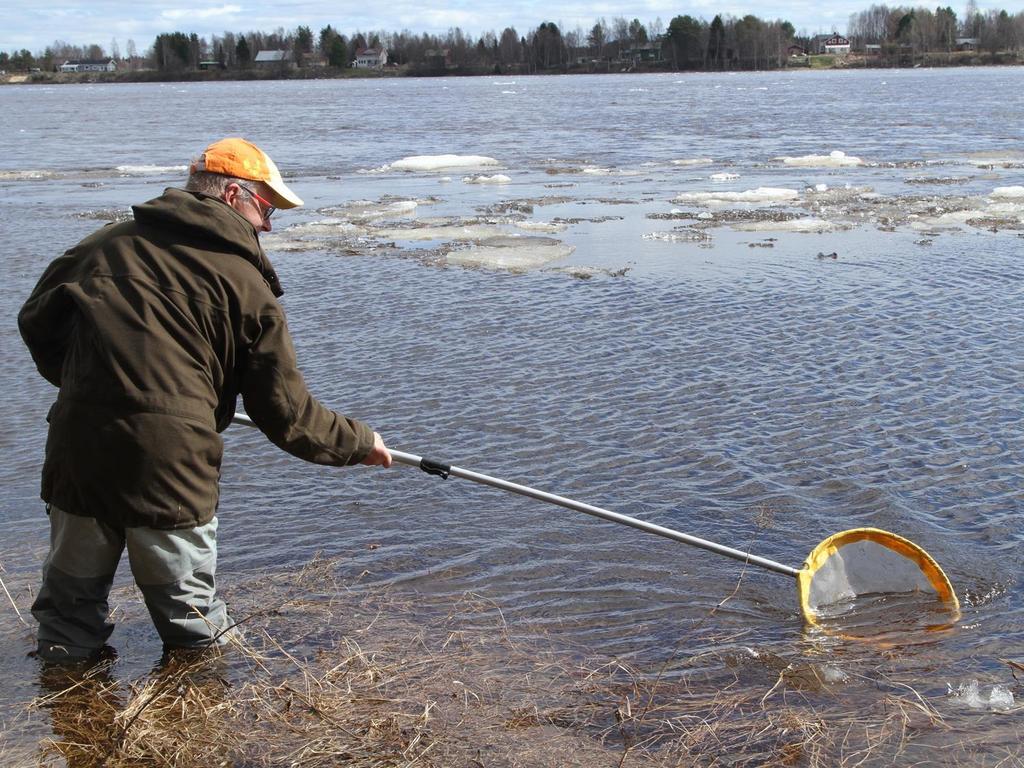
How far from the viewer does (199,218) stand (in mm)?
3346

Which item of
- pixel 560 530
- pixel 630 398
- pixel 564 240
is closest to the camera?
pixel 560 530

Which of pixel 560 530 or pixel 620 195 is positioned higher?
pixel 620 195

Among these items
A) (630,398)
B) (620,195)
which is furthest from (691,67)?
(630,398)

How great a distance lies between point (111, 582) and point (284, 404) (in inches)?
35.8

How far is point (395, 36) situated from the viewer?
523ft

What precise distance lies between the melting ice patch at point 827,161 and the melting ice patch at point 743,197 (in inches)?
201

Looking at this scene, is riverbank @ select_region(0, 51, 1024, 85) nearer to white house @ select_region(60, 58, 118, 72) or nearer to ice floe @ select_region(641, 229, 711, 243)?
white house @ select_region(60, 58, 118, 72)

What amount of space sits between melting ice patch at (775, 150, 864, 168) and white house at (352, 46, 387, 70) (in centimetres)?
12711

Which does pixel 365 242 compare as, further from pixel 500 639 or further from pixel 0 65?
pixel 0 65

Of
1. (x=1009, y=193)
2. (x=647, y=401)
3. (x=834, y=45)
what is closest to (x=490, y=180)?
(x=1009, y=193)

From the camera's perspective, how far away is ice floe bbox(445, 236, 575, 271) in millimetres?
12539

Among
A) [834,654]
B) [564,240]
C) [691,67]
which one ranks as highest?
[691,67]

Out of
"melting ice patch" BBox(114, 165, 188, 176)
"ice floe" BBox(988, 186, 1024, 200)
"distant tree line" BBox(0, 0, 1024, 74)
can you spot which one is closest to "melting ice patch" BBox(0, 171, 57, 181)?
"melting ice patch" BBox(114, 165, 188, 176)

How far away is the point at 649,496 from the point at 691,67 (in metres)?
127
